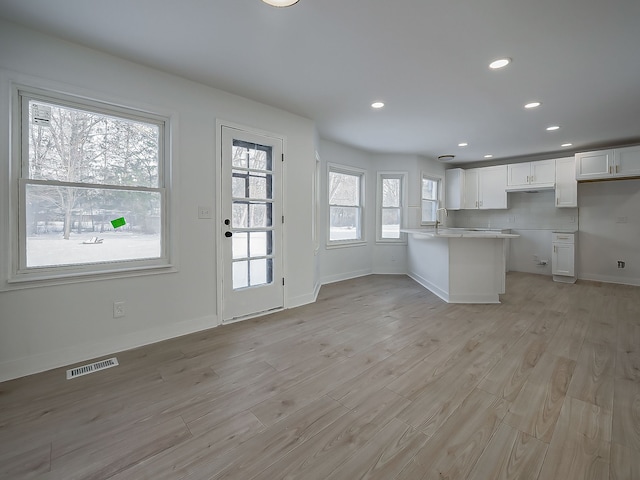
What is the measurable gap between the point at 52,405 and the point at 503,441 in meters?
2.72

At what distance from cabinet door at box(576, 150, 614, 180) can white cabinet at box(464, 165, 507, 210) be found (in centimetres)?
126

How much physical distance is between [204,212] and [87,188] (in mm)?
992

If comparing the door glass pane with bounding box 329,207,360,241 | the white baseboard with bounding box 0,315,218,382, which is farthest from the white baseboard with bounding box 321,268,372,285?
the white baseboard with bounding box 0,315,218,382

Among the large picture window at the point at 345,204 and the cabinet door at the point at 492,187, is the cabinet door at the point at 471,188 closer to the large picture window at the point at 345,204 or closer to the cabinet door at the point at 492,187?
the cabinet door at the point at 492,187

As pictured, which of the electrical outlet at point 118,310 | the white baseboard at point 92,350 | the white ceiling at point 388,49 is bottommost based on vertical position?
the white baseboard at point 92,350

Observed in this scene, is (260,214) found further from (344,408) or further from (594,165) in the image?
(594,165)

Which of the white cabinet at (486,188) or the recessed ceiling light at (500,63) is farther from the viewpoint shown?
the white cabinet at (486,188)

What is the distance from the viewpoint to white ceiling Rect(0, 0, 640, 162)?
1996mm

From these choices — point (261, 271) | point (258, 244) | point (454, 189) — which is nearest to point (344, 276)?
point (261, 271)

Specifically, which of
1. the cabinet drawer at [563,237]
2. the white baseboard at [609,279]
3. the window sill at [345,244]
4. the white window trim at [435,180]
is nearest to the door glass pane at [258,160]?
the window sill at [345,244]

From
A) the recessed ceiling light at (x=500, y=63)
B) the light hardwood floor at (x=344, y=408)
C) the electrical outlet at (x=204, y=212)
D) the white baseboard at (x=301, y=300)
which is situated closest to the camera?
the light hardwood floor at (x=344, y=408)

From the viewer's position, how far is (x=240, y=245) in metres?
3.51

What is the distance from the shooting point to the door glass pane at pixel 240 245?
11.3 ft

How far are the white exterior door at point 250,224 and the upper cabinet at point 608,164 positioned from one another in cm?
549
